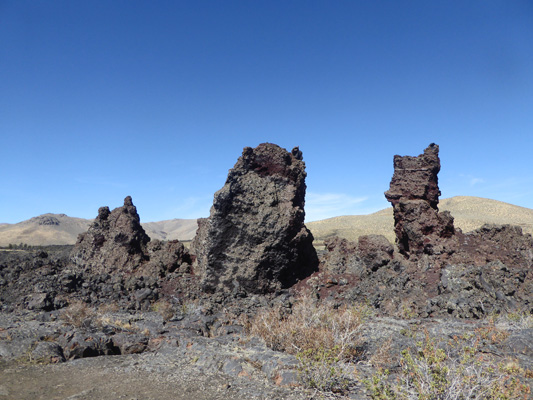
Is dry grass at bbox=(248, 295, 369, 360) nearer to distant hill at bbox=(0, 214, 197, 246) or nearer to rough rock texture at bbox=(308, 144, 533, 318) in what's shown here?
rough rock texture at bbox=(308, 144, 533, 318)

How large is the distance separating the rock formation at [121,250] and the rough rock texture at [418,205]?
8.70m

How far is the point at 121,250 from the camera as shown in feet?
49.3

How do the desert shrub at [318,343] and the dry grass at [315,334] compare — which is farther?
the dry grass at [315,334]

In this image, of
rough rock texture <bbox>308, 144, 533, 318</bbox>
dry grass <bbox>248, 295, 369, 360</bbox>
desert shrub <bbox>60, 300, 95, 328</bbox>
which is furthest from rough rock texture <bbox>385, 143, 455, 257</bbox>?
desert shrub <bbox>60, 300, 95, 328</bbox>

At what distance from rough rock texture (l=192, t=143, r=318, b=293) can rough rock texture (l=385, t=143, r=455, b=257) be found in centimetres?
368

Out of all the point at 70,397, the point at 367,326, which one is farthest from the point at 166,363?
the point at 367,326

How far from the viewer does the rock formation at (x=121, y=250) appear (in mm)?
14656

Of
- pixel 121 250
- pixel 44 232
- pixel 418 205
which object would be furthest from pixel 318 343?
pixel 44 232

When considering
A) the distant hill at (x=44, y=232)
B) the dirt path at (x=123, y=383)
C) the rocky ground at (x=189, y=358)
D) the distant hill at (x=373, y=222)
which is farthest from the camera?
the distant hill at (x=44, y=232)

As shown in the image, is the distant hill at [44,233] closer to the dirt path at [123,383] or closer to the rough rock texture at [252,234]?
the rough rock texture at [252,234]

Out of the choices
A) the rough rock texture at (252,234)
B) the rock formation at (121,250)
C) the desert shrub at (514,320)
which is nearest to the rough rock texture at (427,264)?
the desert shrub at (514,320)

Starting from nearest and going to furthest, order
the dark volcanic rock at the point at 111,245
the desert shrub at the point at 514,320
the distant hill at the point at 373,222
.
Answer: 1. the desert shrub at the point at 514,320
2. the dark volcanic rock at the point at 111,245
3. the distant hill at the point at 373,222

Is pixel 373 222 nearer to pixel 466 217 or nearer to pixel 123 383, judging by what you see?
pixel 466 217

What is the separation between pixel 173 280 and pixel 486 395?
36.6ft
